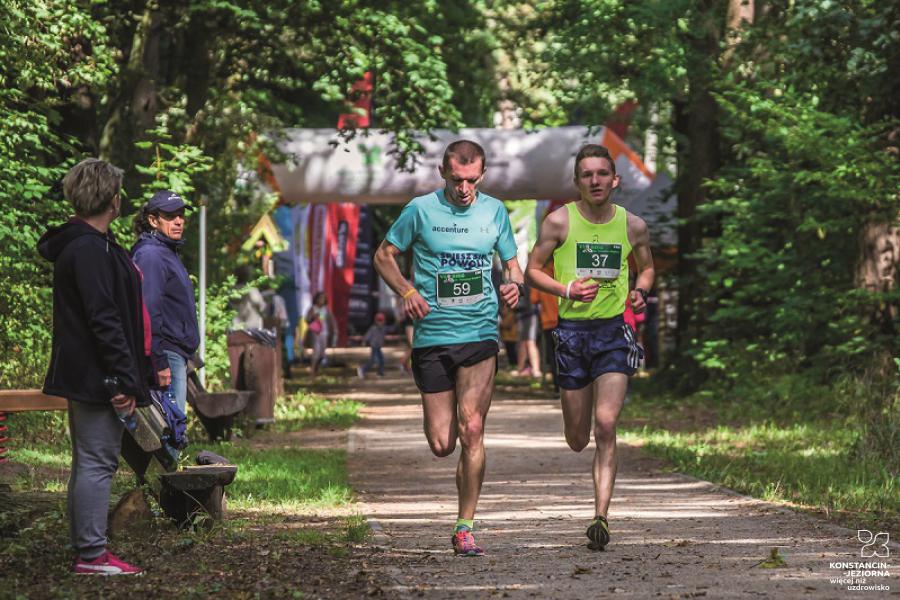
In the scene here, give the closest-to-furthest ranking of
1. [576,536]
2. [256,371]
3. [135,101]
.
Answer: [576,536] → [256,371] → [135,101]

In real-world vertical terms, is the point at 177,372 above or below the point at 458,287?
below

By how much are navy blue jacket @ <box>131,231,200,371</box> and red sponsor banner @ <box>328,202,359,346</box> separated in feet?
83.6

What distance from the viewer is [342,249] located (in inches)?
1454

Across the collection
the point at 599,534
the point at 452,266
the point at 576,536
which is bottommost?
the point at 576,536

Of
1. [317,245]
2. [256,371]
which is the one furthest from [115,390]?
[317,245]

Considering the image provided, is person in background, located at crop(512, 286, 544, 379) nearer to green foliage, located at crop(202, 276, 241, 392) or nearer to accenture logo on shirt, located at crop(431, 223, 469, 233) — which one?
green foliage, located at crop(202, 276, 241, 392)

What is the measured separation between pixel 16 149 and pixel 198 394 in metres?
2.72

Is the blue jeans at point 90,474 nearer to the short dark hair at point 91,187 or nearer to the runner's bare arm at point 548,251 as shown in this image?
the short dark hair at point 91,187

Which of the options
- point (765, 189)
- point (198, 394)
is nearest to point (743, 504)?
point (198, 394)

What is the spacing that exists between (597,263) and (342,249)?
92.8ft

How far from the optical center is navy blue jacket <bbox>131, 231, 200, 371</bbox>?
10438mm

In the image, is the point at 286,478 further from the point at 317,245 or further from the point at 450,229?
the point at 317,245

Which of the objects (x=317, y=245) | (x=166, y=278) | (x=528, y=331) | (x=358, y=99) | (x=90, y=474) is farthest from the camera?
(x=317, y=245)

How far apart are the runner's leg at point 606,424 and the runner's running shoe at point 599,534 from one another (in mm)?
239
